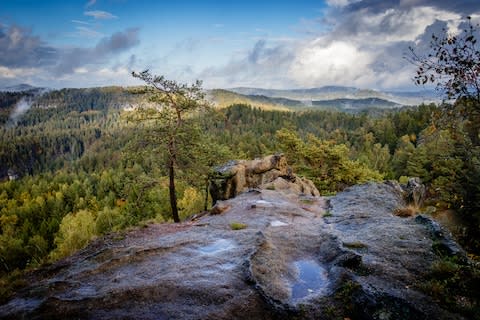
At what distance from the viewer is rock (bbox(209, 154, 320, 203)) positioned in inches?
1553

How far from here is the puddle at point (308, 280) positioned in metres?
12.2

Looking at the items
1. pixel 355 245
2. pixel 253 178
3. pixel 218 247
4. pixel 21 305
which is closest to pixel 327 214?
pixel 355 245

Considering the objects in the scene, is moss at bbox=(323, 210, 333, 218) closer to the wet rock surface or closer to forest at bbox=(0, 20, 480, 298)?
the wet rock surface

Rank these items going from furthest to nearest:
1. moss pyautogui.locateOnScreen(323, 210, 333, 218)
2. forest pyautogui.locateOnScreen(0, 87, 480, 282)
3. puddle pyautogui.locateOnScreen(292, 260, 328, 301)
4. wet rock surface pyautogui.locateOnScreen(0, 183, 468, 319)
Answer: forest pyautogui.locateOnScreen(0, 87, 480, 282), moss pyautogui.locateOnScreen(323, 210, 333, 218), puddle pyautogui.locateOnScreen(292, 260, 328, 301), wet rock surface pyautogui.locateOnScreen(0, 183, 468, 319)

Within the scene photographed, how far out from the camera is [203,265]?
14.4 meters

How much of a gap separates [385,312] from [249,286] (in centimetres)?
443

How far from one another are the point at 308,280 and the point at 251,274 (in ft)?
7.66

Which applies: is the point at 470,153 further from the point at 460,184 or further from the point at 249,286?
the point at 460,184

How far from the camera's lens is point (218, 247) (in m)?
17.2

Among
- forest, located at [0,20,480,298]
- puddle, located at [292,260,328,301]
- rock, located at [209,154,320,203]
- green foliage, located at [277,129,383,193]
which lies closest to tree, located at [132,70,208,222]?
forest, located at [0,20,480,298]

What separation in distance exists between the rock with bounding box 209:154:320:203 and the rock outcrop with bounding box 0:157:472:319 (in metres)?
16.7

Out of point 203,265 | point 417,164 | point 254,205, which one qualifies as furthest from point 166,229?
point 417,164

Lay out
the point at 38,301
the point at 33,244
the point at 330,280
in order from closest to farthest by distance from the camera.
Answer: the point at 38,301 < the point at 330,280 < the point at 33,244

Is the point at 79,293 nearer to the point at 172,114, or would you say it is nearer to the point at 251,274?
the point at 251,274
